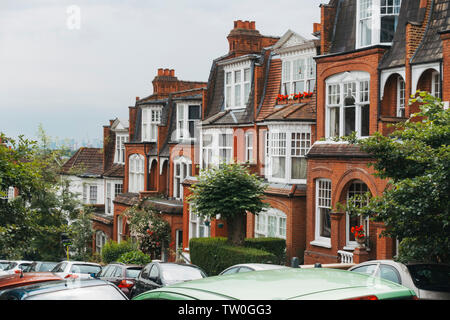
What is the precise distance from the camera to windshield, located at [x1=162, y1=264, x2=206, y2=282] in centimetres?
1552

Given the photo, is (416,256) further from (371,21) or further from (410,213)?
(371,21)

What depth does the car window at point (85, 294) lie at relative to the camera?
23.5 ft

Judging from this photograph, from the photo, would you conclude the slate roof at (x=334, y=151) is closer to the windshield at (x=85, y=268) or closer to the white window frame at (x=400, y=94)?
the white window frame at (x=400, y=94)

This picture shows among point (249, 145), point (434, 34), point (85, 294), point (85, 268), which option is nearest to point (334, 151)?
point (434, 34)

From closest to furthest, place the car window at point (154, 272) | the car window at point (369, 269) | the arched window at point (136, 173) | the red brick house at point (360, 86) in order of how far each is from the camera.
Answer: the car window at point (369, 269) < the car window at point (154, 272) < the red brick house at point (360, 86) < the arched window at point (136, 173)

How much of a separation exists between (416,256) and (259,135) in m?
17.7

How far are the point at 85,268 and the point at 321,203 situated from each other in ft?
31.8

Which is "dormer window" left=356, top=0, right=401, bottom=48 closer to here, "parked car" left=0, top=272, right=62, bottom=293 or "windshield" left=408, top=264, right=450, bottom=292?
"windshield" left=408, top=264, right=450, bottom=292

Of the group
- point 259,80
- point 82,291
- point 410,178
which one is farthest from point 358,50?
point 82,291

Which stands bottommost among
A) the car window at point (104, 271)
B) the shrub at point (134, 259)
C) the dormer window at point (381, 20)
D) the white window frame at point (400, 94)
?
the shrub at point (134, 259)

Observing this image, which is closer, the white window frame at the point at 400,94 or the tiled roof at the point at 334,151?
the white window frame at the point at 400,94

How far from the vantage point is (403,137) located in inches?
531

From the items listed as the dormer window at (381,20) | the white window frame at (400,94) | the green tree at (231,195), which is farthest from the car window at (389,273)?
the dormer window at (381,20)

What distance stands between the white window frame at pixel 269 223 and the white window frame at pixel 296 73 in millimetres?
5894
